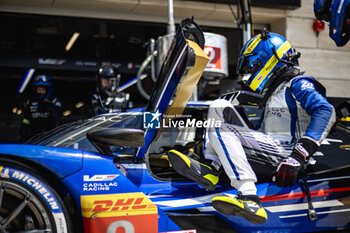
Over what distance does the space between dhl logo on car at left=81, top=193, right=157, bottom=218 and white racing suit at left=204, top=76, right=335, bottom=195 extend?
555mm

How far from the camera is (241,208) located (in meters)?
2.23

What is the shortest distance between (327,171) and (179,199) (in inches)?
37.6

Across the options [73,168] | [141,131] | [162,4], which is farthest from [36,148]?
[162,4]

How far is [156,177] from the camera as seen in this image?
2.54 m

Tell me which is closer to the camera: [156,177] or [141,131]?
[141,131]

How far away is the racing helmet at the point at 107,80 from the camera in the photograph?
5.26 meters

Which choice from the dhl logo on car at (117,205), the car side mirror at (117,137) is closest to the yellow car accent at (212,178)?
the dhl logo on car at (117,205)

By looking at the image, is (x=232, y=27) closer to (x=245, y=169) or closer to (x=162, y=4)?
(x=245, y=169)

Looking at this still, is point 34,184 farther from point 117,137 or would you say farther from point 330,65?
point 330,65

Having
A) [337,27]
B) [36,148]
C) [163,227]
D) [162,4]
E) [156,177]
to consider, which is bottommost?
[163,227]

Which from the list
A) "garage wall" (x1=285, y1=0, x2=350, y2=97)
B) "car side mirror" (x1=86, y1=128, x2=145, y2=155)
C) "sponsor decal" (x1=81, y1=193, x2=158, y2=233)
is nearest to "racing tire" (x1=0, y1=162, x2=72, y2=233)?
"sponsor decal" (x1=81, y1=193, x2=158, y2=233)

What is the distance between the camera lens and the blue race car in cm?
218

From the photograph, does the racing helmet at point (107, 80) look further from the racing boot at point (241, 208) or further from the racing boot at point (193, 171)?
the racing boot at point (241, 208)

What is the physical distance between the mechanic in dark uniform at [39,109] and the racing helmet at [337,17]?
116 inches
